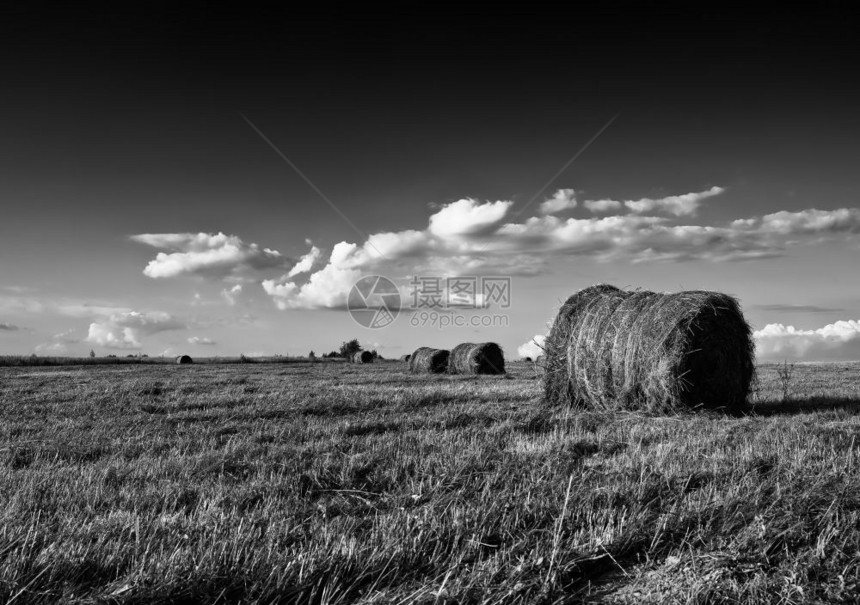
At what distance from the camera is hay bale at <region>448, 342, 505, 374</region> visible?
71.5 ft

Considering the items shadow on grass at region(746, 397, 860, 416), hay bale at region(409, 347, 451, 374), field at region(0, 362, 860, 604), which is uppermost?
hay bale at region(409, 347, 451, 374)

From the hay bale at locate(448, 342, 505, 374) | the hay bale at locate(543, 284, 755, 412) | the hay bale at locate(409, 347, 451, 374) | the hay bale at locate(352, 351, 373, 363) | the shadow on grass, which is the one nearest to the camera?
the hay bale at locate(543, 284, 755, 412)

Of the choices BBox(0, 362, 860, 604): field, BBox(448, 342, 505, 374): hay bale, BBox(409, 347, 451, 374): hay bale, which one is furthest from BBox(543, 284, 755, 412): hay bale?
BBox(409, 347, 451, 374): hay bale

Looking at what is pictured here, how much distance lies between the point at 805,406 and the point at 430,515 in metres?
9.62

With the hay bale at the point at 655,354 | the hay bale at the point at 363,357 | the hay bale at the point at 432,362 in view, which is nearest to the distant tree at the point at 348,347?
the hay bale at the point at 363,357

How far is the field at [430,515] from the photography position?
263cm

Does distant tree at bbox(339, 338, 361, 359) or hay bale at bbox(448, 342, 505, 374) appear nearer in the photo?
hay bale at bbox(448, 342, 505, 374)

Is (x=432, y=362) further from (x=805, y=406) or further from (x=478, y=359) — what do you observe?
(x=805, y=406)

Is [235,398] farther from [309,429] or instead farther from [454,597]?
[454,597]

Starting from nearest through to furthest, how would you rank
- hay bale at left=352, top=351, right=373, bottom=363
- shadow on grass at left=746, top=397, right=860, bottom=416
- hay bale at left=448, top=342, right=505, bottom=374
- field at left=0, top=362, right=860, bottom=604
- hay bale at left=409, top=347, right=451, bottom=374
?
field at left=0, top=362, right=860, bottom=604 < shadow on grass at left=746, top=397, right=860, bottom=416 < hay bale at left=448, top=342, right=505, bottom=374 < hay bale at left=409, top=347, right=451, bottom=374 < hay bale at left=352, top=351, right=373, bottom=363

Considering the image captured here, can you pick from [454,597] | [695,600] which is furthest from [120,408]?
[695,600]

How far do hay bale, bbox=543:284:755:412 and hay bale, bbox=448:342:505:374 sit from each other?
1090cm

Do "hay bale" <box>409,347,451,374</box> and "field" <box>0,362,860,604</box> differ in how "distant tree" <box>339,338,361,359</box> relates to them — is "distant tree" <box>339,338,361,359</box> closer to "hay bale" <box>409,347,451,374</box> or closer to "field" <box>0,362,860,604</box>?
"hay bale" <box>409,347,451,374</box>

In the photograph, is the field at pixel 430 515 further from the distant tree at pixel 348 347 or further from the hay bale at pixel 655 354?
the distant tree at pixel 348 347
